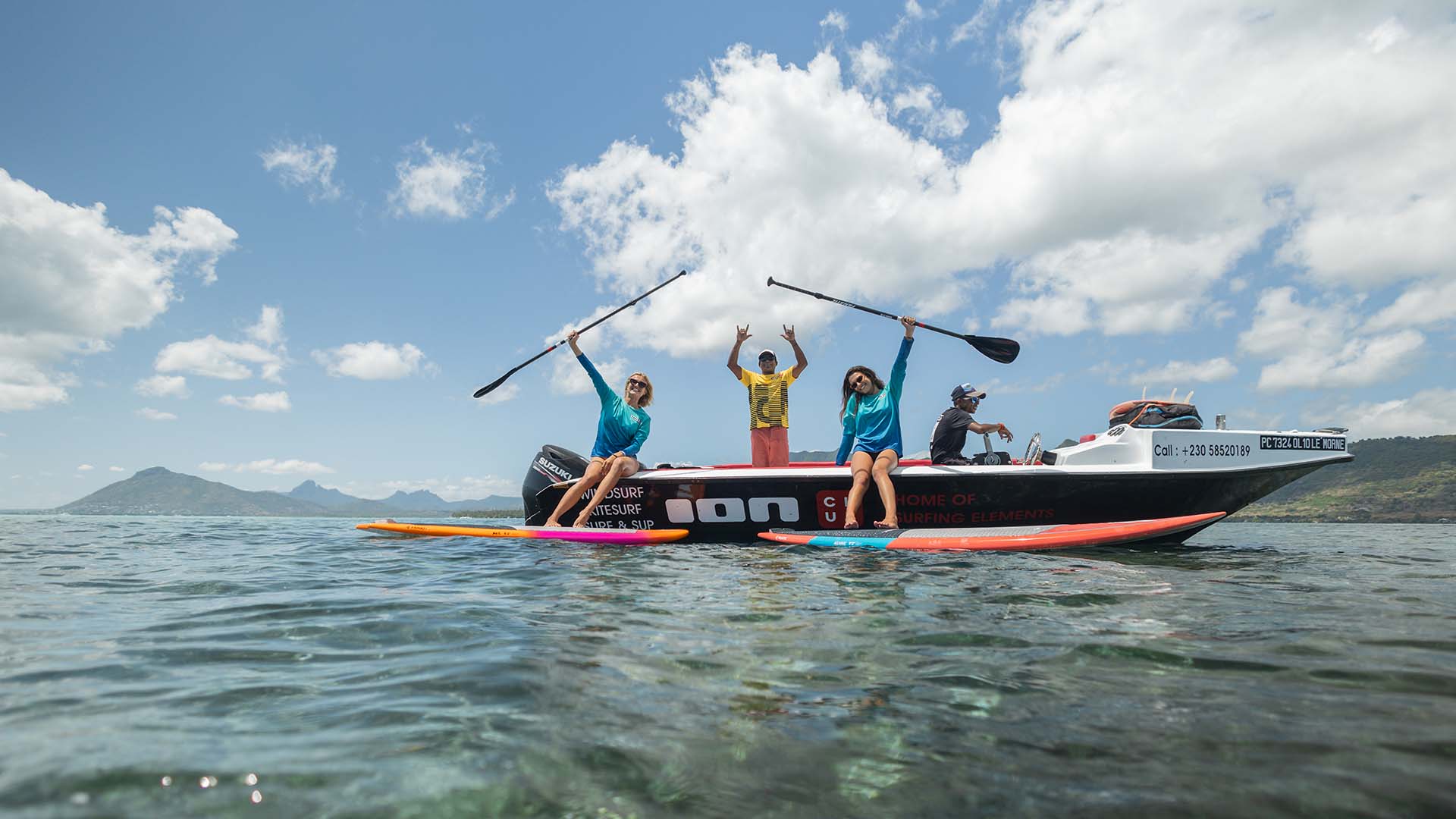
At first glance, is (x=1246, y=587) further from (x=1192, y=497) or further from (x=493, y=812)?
(x=493, y=812)

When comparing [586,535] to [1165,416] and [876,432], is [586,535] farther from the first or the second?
[1165,416]

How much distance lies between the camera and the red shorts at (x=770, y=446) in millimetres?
10469

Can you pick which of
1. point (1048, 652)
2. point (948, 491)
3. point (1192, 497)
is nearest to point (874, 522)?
point (948, 491)

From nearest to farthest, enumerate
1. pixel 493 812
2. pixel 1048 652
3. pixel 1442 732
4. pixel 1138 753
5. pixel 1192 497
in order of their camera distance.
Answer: pixel 493 812 → pixel 1138 753 → pixel 1442 732 → pixel 1048 652 → pixel 1192 497

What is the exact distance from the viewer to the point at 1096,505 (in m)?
8.33

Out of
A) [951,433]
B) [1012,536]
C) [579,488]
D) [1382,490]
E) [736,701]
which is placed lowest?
[1382,490]

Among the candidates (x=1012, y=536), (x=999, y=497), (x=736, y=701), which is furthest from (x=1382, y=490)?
(x=736, y=701)

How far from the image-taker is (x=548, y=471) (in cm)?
1051

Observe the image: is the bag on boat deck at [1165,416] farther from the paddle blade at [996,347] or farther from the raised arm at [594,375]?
the raised arm at [594,375]

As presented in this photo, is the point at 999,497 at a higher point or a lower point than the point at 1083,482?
lower

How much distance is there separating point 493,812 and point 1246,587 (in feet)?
17.3

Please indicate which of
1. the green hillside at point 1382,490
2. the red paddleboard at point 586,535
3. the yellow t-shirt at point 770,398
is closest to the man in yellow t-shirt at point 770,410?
the yellow t-shirt at point 770,398

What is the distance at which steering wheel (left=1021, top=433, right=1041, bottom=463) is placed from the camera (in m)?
9.09

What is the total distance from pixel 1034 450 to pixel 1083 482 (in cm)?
97
